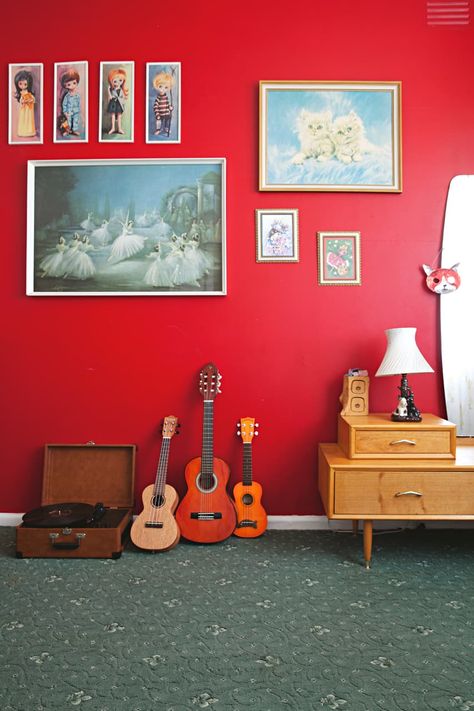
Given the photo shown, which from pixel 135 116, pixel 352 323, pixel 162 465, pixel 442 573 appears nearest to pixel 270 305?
pixel 352 323

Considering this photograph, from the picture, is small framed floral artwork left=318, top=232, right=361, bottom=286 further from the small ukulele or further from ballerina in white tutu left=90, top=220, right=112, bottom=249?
ballerina in white tutu left=90, top=220, right=112, bottom=249

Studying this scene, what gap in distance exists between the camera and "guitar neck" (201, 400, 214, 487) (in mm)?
2947

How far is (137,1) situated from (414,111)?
1.85 metres

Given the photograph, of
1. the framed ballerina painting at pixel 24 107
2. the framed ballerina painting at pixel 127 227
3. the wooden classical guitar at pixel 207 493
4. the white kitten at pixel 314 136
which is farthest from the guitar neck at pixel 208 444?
the framed ballerina painting at pixel 24 107

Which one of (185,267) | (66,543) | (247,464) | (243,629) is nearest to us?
(243,629)

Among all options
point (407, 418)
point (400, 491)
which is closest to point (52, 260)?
point (407, 418)

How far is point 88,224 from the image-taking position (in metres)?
3.18

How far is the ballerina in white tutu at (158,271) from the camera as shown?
3146 millimetres

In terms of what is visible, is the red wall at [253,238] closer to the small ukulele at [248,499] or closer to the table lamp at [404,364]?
the small ukulele at [248,499]

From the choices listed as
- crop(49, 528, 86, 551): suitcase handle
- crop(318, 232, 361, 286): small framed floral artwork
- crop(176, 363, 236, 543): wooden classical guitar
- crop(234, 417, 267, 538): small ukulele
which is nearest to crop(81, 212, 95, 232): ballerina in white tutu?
crop(176, 363, 236, 543): wooden classical guitar

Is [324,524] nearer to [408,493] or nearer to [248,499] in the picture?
[248,499]

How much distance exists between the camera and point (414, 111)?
3.14m

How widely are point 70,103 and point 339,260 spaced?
1.95 meters

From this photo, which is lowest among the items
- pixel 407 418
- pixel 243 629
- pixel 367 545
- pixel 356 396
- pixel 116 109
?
pixel 243 629
